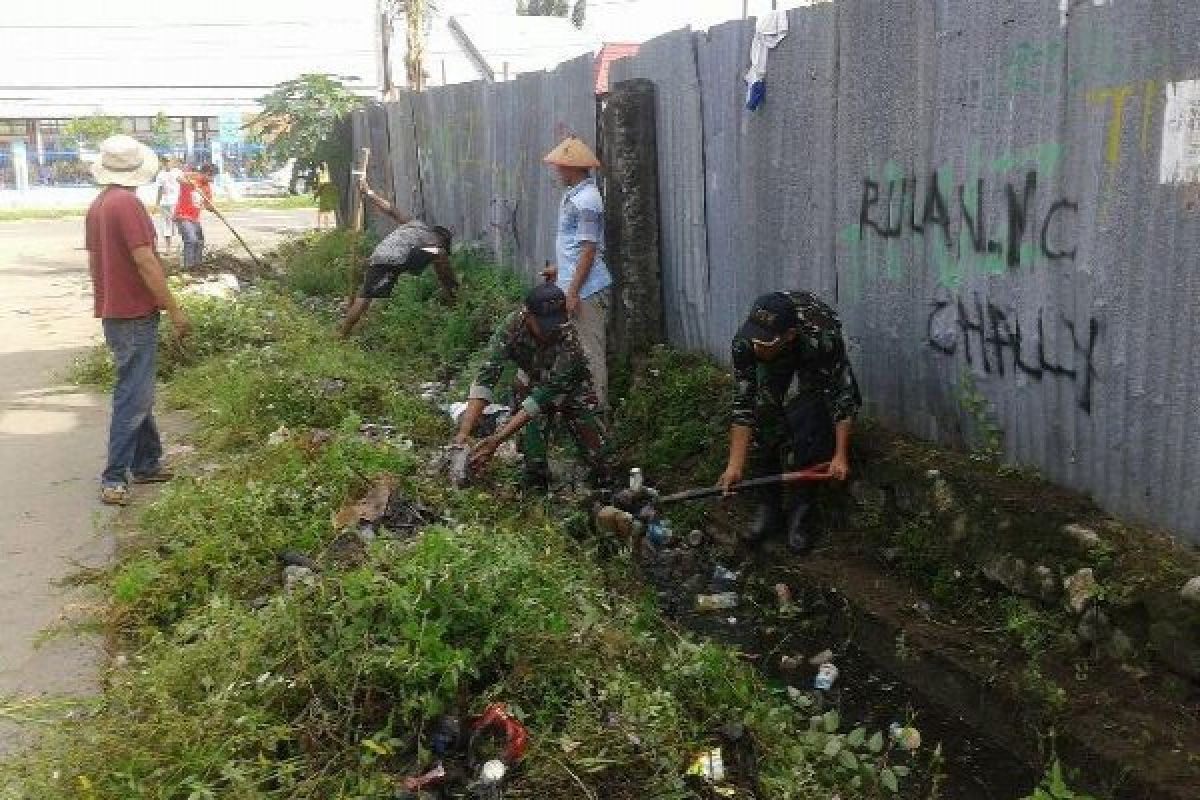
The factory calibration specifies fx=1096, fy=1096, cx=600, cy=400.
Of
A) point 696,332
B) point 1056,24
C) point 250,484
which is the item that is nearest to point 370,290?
point 696,332

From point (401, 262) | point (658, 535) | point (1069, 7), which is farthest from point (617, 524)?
point (401, 262)

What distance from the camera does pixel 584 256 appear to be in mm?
6352

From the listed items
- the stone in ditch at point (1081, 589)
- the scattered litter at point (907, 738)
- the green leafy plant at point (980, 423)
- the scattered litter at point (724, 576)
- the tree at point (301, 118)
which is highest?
the tree at point (301, 118)

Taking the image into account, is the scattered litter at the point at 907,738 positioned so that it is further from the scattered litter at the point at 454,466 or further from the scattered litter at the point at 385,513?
the scattered litter at the point at 454,466

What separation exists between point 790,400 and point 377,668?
101 inches

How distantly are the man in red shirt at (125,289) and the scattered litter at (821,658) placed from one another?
3454 millimetres

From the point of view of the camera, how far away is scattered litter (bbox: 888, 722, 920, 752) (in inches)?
145

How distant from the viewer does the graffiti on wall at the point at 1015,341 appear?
3.83 meters

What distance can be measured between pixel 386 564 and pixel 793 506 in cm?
209

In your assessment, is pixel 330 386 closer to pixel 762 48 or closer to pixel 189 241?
pixel 762 48

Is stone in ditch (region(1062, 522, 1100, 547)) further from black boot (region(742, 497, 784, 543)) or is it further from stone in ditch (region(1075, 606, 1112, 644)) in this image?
black boot (region(742, 497, 784, 543))

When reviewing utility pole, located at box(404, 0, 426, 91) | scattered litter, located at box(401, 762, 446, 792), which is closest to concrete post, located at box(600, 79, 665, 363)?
scattered litter, located at box(401, 762, 446, 792)

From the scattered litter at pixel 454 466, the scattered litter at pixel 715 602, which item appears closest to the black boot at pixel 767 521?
the scattered litter at pixel 715 602

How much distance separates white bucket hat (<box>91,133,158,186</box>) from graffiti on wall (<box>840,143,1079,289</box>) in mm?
3624
